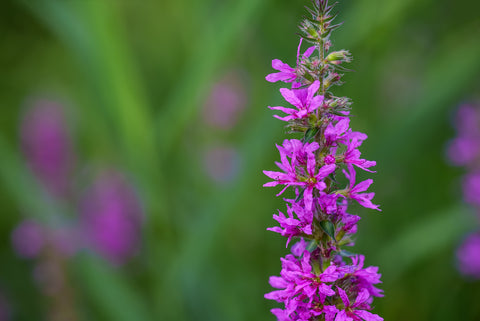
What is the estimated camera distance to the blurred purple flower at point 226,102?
19.3ft

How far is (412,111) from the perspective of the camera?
334 centimetres

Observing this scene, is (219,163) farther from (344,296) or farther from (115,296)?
(344,296)

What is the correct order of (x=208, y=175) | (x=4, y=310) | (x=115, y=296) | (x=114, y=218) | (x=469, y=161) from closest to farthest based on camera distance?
(x=115, y=296) → (x=469, y=161) → (x=4, y=310) → (x=114, y=218) → (x=208, y=175)

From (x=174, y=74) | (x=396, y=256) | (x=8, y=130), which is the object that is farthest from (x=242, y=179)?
(x=8, y=130)

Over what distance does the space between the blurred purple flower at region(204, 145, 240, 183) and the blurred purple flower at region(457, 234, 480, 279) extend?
2.26 meters

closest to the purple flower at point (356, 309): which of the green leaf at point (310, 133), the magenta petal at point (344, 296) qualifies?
the magenta petal at point (344, 296)

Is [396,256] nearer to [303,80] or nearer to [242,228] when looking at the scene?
[242,228]

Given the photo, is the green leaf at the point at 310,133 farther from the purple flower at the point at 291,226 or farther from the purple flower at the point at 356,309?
the purple flower at the point at 356,309

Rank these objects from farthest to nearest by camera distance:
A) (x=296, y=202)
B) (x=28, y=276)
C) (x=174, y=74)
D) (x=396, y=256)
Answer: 1. (x=28, y=276)
2. (x=174, y=74)
3. (x=396, y=256)
4. (x=296, y=202)

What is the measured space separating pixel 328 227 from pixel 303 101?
0.30 m

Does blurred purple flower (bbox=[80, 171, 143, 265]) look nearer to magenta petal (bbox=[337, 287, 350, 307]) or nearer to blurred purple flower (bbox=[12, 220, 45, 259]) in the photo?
blurred purple flower (bbox=[12, 220, 45, 259])

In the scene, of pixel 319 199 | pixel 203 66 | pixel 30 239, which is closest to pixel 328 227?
pixel 319 199

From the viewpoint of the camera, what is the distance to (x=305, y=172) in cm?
138

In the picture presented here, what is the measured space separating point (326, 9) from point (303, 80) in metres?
0.19
